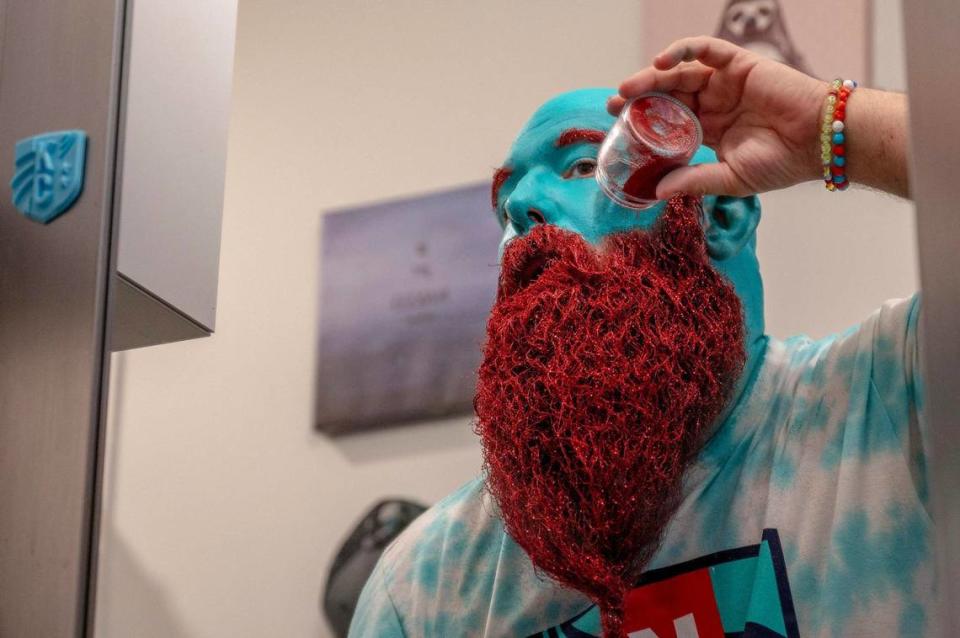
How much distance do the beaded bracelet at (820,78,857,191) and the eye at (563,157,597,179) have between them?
272mm

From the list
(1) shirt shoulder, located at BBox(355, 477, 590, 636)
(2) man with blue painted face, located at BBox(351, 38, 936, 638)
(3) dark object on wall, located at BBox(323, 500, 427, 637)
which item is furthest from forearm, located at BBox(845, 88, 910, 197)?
(3) dark object on wall, located at BBox(323, 500, 427, 637)

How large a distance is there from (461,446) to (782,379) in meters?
0.68

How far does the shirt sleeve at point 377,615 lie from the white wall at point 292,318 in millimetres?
468

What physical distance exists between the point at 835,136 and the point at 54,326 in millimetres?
654

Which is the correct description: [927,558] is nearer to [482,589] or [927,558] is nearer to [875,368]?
[875,368]

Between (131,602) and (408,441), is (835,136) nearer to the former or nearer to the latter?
(408,441)

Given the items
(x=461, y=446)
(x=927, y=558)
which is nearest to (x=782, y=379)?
(x=927, y=558)

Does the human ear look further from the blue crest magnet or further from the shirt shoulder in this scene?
the blue crest magnet

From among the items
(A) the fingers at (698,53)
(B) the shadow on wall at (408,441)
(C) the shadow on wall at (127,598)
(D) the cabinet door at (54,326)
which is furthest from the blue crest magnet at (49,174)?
(C) the shadow on wall at (127,598)

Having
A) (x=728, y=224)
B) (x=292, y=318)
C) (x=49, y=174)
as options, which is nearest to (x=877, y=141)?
(x=728, y=224)

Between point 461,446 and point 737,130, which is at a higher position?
point 737,130

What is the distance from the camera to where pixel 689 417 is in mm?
1166

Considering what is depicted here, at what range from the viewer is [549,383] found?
1.15m

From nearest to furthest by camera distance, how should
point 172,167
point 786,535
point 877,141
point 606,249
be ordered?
point 172,167, point 877,141, point 786,535, point 606,249
